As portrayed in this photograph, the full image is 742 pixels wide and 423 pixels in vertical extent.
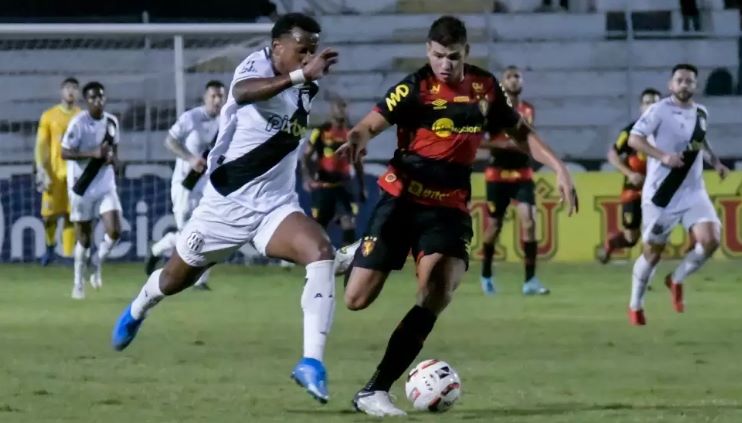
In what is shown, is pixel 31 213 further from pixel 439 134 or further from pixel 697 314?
pixel 439 134

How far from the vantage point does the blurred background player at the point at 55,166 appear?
2097cm

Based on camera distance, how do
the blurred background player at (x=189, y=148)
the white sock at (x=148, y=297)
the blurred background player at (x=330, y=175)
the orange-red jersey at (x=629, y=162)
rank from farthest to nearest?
the blurred background player at (x=330, y=175) → the orange-red jersey at (x=629, y=162) → the blurred background player at (x=189, y=148) → the white sock at (x=148, y=297)

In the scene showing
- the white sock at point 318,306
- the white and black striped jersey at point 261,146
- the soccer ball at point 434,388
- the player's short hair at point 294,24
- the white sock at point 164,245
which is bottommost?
the white sock at point 164,245

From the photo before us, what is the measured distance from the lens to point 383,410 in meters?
8.26

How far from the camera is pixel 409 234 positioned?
8758mm

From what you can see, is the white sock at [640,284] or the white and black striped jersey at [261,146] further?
the white sock at [640,284]

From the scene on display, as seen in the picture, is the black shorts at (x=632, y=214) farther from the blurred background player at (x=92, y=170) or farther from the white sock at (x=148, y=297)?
the white sock at (x=148, y=297)

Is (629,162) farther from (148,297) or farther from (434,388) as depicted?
(434,388)

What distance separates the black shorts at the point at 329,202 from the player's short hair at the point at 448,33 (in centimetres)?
1294

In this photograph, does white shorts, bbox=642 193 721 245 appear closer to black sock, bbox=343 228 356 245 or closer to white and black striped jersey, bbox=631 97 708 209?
white and black striped jersey, bbox=631 97 708 209

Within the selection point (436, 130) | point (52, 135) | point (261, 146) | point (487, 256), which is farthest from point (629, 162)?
point (436, 130)

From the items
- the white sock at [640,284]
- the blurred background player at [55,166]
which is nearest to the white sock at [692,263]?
the white sock at [640,284]

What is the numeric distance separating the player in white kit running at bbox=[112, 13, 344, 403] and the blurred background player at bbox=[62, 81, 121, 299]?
778 cm

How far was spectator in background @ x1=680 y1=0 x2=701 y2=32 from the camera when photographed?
25719 mm
